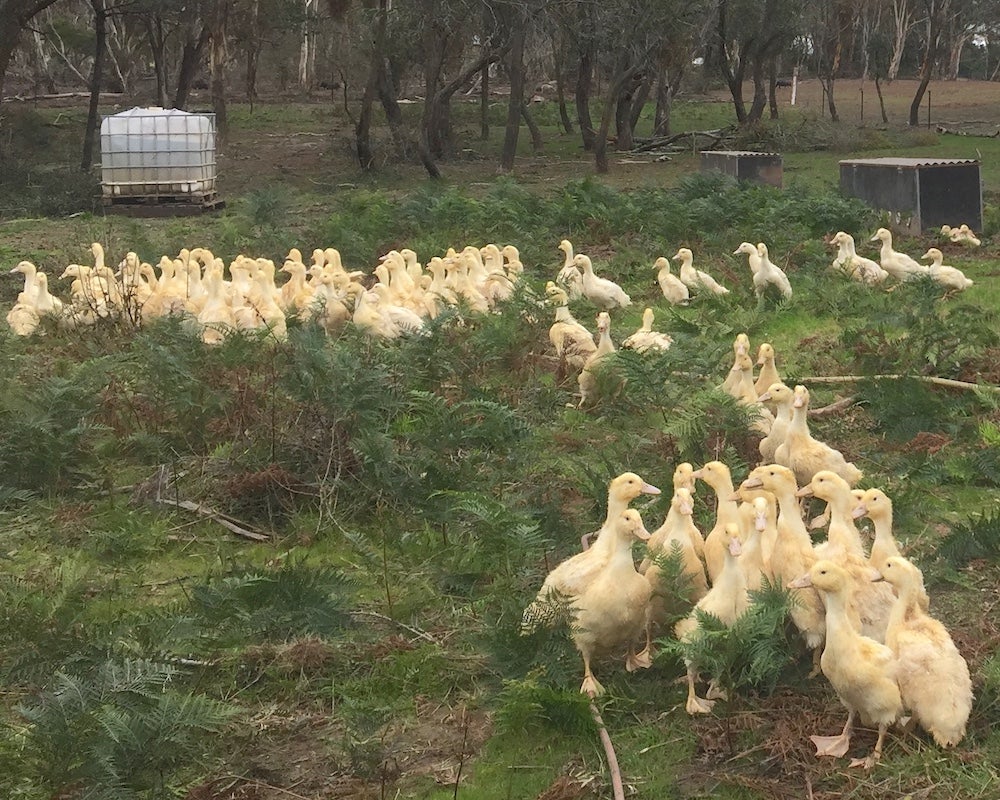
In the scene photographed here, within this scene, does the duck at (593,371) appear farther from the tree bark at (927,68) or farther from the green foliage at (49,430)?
the tree bark at (927,68)

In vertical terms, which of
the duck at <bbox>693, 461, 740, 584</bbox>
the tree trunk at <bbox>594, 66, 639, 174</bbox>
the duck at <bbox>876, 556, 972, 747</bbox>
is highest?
the tree trunk at <bbox>594, 66, 639, 174</bbox>

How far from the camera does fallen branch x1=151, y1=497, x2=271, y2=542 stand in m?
7.18

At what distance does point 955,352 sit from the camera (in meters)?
9.53

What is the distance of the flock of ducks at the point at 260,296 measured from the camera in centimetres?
1048

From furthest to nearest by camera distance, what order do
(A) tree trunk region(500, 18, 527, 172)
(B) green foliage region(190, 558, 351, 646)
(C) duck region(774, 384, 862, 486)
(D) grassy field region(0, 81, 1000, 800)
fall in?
1. (A) tree trunk region(500, 18, 527, 172)
2. (C) duck region(774, 384, 862, 486)
3. (B) green foliage region(190, 558, 351, 646)
4. (D) grassy field region(0, 81, 1000, 800)

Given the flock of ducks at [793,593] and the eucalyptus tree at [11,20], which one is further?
the eucalyptus tree at [11,20]

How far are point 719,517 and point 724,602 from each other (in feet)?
3.13

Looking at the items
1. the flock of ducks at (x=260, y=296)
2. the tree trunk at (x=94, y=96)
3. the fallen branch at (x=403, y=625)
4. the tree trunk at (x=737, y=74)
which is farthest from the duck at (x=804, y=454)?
the tree trunk at (x=737, y=74)

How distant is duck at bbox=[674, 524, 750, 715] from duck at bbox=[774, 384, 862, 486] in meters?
1.92

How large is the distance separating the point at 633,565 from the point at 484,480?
2165mm

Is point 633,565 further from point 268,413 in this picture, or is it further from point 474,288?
point 474,288

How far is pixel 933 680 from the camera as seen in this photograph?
15.0ft

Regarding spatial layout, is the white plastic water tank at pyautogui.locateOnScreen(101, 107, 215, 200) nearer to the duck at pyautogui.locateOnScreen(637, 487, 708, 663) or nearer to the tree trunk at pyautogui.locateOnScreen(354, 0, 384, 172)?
the tree trunk at pyautogui.locateOnScreen(354, 0, 384, 172)

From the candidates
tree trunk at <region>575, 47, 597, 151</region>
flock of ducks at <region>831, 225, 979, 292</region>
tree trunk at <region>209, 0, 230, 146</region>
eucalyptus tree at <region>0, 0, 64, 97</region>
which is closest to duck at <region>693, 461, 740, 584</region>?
flock of ducks at <region>831, 225, 979, 292</region>
